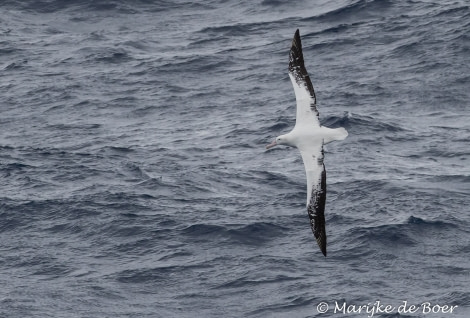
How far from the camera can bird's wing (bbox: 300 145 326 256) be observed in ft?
69.7

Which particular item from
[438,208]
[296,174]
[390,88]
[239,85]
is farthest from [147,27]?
[438,208]

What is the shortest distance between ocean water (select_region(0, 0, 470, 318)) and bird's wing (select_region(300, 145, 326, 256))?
2.79 meters

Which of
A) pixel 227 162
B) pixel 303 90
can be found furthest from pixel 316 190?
pixel 227 162

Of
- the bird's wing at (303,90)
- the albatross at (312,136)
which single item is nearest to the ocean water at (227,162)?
the albatross at (312,136)

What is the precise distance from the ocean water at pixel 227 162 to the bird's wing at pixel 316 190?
2.79m

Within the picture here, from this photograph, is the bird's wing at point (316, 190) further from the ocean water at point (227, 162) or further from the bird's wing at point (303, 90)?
the ocean water at point (227, 162)

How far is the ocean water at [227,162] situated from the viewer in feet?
80.9

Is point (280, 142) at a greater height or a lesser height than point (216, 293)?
greater

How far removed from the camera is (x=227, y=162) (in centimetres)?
3102

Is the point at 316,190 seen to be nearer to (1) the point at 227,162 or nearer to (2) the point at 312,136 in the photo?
(2) the point at 312,136

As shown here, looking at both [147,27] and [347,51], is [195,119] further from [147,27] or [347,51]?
[147,27]

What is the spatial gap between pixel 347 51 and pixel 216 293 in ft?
52.1

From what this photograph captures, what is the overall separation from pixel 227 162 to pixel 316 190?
9.89m

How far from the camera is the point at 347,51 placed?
38.2 metres
